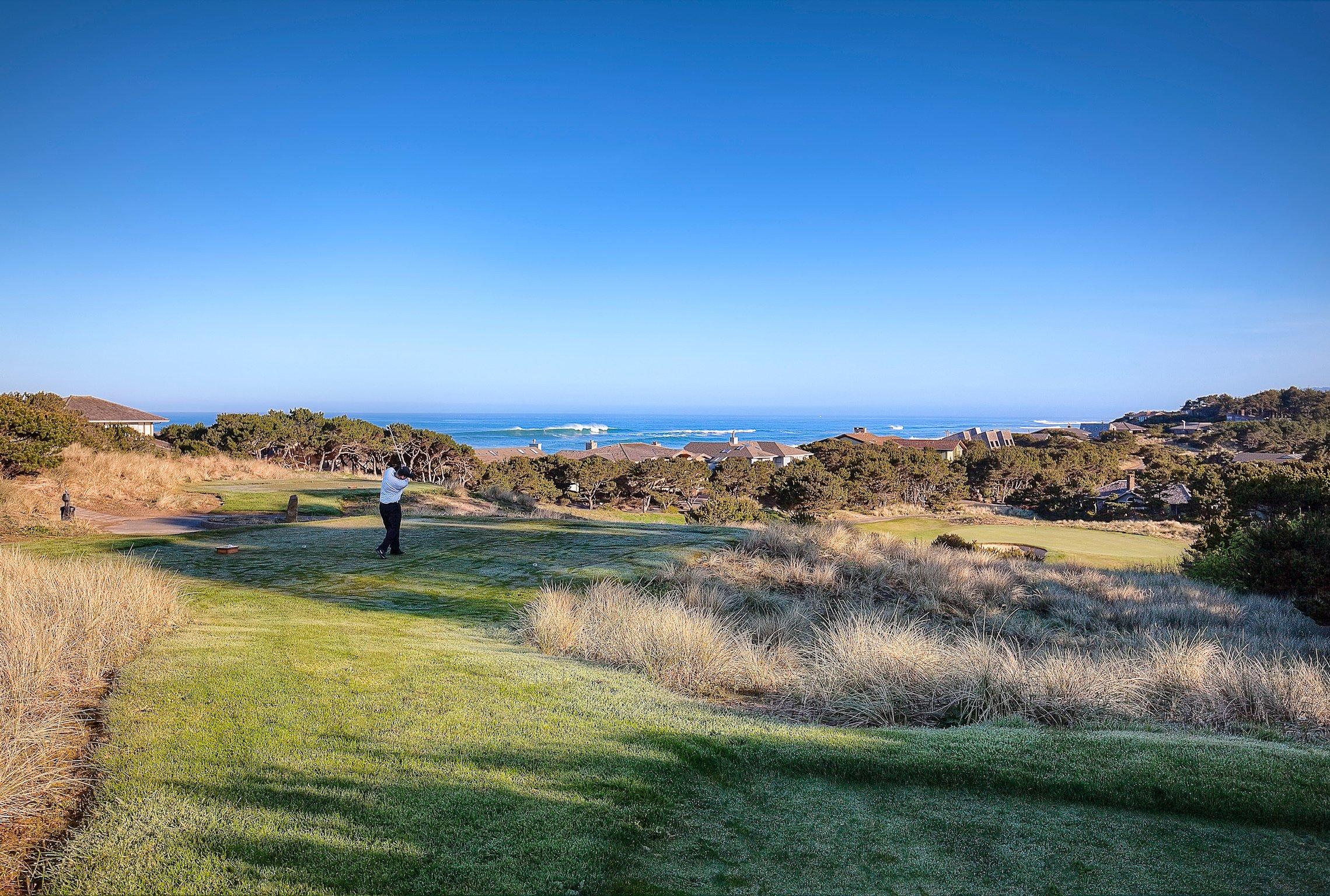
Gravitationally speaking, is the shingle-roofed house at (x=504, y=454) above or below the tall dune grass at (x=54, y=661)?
above

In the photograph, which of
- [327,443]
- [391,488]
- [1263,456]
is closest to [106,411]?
[327,443]

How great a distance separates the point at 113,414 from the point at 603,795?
5511 cm

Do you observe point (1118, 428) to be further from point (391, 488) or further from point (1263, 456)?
point (391, 488)

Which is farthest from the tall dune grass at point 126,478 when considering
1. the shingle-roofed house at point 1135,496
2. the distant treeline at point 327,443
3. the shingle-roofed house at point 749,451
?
the shingle-roofed house at point 749,451

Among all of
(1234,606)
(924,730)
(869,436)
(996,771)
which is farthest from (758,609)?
(869,436)

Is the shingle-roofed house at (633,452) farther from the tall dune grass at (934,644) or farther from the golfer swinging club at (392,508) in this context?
the golfer swinging club at (392,508)

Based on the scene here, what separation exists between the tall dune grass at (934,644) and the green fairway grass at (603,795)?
0.92m

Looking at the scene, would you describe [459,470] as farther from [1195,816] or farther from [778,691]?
[1195,816]

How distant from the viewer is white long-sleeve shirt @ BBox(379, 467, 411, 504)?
11047mm

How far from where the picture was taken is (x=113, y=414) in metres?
45.1

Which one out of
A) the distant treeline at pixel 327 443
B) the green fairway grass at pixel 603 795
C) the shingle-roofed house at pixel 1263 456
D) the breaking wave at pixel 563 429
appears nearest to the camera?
the green fairway grass at pixel 603 795

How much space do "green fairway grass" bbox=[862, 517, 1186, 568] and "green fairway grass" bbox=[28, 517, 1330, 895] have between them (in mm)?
19895

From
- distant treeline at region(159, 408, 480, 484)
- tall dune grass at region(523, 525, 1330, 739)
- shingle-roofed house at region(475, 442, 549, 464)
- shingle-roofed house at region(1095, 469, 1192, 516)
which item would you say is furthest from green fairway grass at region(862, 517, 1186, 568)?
shingle-roofed house at region(475, 442, 549, 464)

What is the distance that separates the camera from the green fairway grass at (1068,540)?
24297 mm
